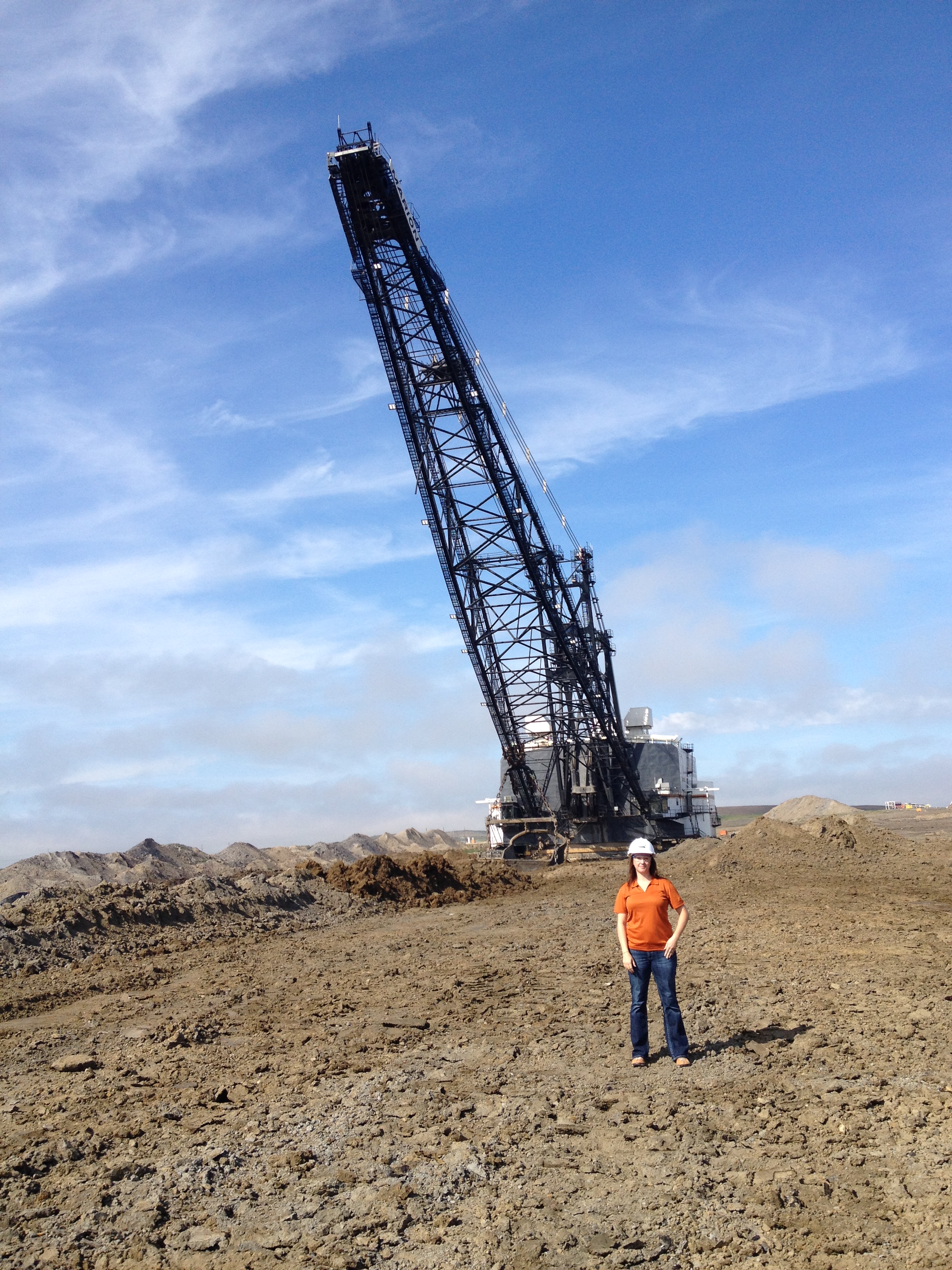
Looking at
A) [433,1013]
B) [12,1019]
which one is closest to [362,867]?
[12,1019]

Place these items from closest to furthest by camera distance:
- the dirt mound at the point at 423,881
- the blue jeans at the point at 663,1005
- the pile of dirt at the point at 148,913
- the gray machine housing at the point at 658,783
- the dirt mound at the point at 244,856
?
the blue jeans at the point at 663,1005 < the pile of dirt at the point at 148,913 < the dirt mound at the point at 423,881 < the gray machine housing at the point at 658,783 < the dirt mound at the point at 244,856

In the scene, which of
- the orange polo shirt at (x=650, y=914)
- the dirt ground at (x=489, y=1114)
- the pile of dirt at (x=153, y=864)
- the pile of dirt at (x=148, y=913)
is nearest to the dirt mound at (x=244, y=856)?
the pile of dirt at (x=153, y=864)

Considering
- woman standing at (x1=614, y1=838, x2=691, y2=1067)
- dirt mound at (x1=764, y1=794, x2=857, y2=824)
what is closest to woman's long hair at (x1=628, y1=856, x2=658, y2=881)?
woman standing at (x1=614, y1=838, x2=691, y2=1067)

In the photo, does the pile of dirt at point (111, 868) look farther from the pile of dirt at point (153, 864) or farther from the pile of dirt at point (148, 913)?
the pile of dirt at point (148, 913)

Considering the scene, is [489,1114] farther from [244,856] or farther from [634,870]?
[244,856]

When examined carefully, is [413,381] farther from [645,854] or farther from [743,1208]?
[743,1208]

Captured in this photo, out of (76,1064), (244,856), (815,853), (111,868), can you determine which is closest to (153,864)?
(111,868)

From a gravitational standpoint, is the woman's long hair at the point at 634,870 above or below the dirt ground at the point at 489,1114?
above

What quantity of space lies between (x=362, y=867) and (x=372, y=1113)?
16.5m

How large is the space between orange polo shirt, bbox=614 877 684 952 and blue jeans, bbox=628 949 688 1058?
6cm

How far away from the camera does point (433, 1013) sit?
27.5ft

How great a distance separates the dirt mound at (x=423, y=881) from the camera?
2092 centimetres

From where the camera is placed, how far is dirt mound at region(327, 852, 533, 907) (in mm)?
20922

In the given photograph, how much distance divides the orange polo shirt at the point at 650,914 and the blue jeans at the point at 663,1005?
0.20 feet
